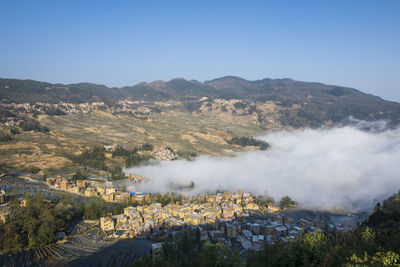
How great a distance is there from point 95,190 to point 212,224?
646 inches

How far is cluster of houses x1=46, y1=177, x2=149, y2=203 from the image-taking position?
1305 inches

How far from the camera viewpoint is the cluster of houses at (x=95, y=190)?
33.2 metres

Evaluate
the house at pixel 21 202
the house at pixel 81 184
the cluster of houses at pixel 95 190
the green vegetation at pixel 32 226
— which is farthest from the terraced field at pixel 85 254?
the house at pixel 81 184

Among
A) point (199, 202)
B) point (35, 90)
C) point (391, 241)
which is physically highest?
point (35, 90)

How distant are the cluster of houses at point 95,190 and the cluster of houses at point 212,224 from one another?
420cm

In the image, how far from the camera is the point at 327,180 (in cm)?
4238

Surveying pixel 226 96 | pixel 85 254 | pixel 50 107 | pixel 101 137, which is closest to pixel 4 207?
pixel 85 254

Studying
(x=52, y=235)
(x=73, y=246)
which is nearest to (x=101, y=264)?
(x=73, y=246)

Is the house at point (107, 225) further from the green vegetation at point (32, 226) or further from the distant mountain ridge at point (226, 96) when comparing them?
the distant mountain ridge at point (226, 96)

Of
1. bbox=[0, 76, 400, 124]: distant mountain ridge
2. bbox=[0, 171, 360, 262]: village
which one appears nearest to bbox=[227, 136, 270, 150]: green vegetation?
bbox=[0, 171, 360, 262]: village

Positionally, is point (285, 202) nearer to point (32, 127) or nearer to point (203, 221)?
point (203, 221)

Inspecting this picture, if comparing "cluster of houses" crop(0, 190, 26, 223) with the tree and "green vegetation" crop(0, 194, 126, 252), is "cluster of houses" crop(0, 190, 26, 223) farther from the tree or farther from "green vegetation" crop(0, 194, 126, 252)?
the tree

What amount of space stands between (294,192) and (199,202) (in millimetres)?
13118

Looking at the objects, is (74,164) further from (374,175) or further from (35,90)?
(35,90)
